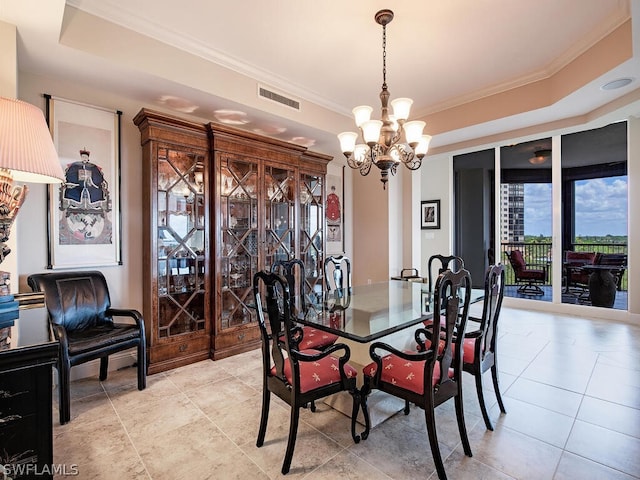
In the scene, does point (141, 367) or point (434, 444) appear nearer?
point (434, 444)

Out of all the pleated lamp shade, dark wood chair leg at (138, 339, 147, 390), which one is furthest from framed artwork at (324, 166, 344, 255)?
the pleated lamp shade

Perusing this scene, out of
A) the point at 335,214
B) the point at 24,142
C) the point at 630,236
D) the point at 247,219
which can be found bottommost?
the point at 630,236

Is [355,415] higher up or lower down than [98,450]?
higher up

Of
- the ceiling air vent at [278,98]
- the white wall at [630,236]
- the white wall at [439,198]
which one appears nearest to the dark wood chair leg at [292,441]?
the ceiling air vent at [278,98]

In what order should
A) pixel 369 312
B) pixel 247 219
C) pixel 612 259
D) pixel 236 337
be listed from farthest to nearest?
pixel 612 259 < pixel 247 219 < pixel 236 337 < pixel 369 312

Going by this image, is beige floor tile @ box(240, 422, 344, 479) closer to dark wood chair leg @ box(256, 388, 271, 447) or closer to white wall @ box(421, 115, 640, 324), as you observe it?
dark wood chair leg @ box(256, 388, 271, 447)

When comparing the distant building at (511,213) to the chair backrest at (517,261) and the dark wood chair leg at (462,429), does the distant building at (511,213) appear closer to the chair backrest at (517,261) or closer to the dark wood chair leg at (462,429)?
the chair backrest at (517,261)

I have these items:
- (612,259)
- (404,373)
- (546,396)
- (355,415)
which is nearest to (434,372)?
(404,373)

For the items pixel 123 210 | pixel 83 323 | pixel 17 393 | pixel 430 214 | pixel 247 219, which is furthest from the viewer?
pixel 430 214

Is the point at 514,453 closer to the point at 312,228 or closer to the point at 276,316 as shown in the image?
the point at 276,316

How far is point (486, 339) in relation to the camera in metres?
2.19

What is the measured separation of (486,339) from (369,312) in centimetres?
82

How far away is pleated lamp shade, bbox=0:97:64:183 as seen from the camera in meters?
1.42

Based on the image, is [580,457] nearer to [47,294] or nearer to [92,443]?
[92,443]
